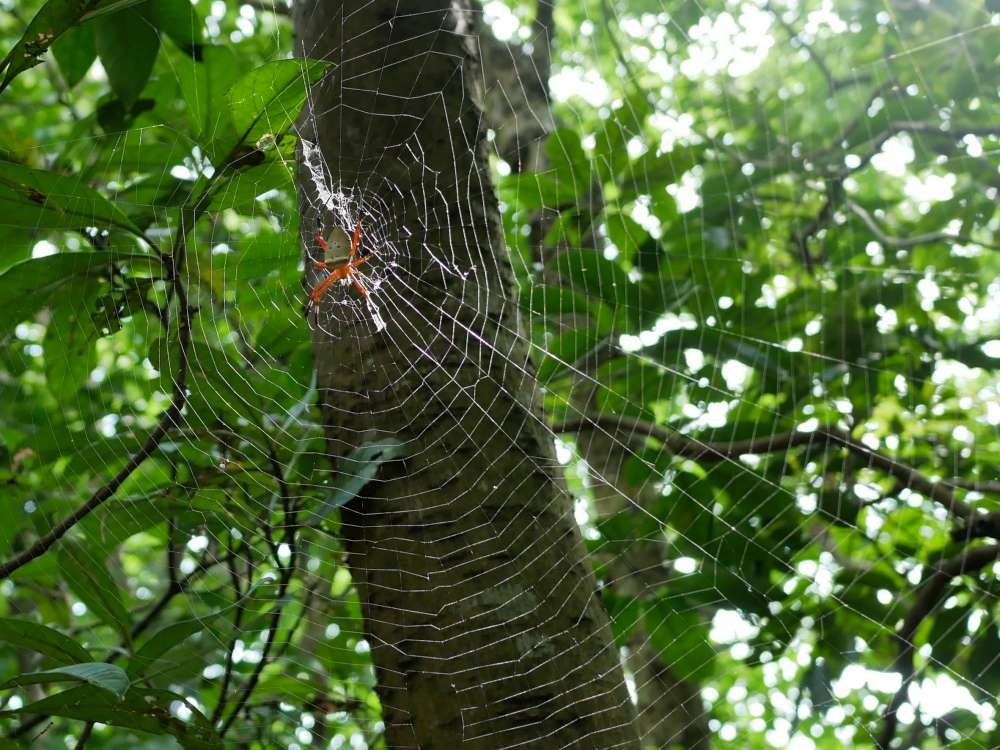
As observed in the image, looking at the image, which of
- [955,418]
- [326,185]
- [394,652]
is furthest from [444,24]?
[955,418]

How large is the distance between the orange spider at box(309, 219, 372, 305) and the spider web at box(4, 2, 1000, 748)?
0.02 meters

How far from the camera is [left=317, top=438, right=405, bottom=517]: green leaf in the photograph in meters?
0.97

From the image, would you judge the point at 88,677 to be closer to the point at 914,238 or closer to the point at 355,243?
the point at 355,243

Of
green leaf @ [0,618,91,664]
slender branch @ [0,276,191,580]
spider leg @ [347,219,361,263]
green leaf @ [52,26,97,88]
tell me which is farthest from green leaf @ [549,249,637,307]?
green leaf @ [0,618,91,664]

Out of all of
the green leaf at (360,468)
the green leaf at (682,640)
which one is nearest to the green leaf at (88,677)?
the green leaf at (360,468)

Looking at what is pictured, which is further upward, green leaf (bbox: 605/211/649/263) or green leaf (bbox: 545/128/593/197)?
green leaf (bbox: 545/128/593/197)

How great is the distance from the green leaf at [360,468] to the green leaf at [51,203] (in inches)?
16.2

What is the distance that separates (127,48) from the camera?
123 cm

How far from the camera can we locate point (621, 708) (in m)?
0.91

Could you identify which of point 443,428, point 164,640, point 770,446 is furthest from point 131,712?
point 770,446

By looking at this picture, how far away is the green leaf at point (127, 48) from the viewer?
3.95 feet

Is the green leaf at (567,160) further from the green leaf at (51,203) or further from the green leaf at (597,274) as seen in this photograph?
the green leaf at (51,203)

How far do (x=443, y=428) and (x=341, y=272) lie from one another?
46cm

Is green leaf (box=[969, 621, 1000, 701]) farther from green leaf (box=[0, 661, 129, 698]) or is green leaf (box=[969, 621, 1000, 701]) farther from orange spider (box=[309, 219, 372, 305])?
green leaf (box=[0, 661, 129, 698])
